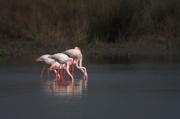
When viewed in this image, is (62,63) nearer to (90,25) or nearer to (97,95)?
(97,95)

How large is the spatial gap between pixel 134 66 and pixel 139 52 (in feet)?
20.0

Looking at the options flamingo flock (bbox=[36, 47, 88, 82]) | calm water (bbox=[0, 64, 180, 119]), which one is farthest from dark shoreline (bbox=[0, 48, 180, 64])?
flamingo flock (bbox=[36, 47, 88, 82])

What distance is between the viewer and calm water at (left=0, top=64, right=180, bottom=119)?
12.5 metres

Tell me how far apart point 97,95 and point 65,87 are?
6.13ft

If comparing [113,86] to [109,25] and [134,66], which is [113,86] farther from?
[109,25]

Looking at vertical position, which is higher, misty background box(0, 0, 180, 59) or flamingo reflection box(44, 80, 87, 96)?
misty background box(0, 0, 180, 59)

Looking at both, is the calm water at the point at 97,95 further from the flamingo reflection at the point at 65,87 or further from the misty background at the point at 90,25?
the misty background at the point at 90,25

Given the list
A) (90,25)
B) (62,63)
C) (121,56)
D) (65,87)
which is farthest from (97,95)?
(90,25)

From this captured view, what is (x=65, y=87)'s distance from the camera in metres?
16.7

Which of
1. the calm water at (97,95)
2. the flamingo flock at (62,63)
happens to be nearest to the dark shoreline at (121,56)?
the calm water at (97,95)

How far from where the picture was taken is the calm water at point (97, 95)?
1251 cm

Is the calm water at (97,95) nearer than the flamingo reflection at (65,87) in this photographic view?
Yes

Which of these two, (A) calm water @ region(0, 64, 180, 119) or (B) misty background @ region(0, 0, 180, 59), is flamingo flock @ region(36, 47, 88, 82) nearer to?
(A) calm water @ region(0, 64, 180, 119)

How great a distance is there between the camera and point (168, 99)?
14227 millimetres
